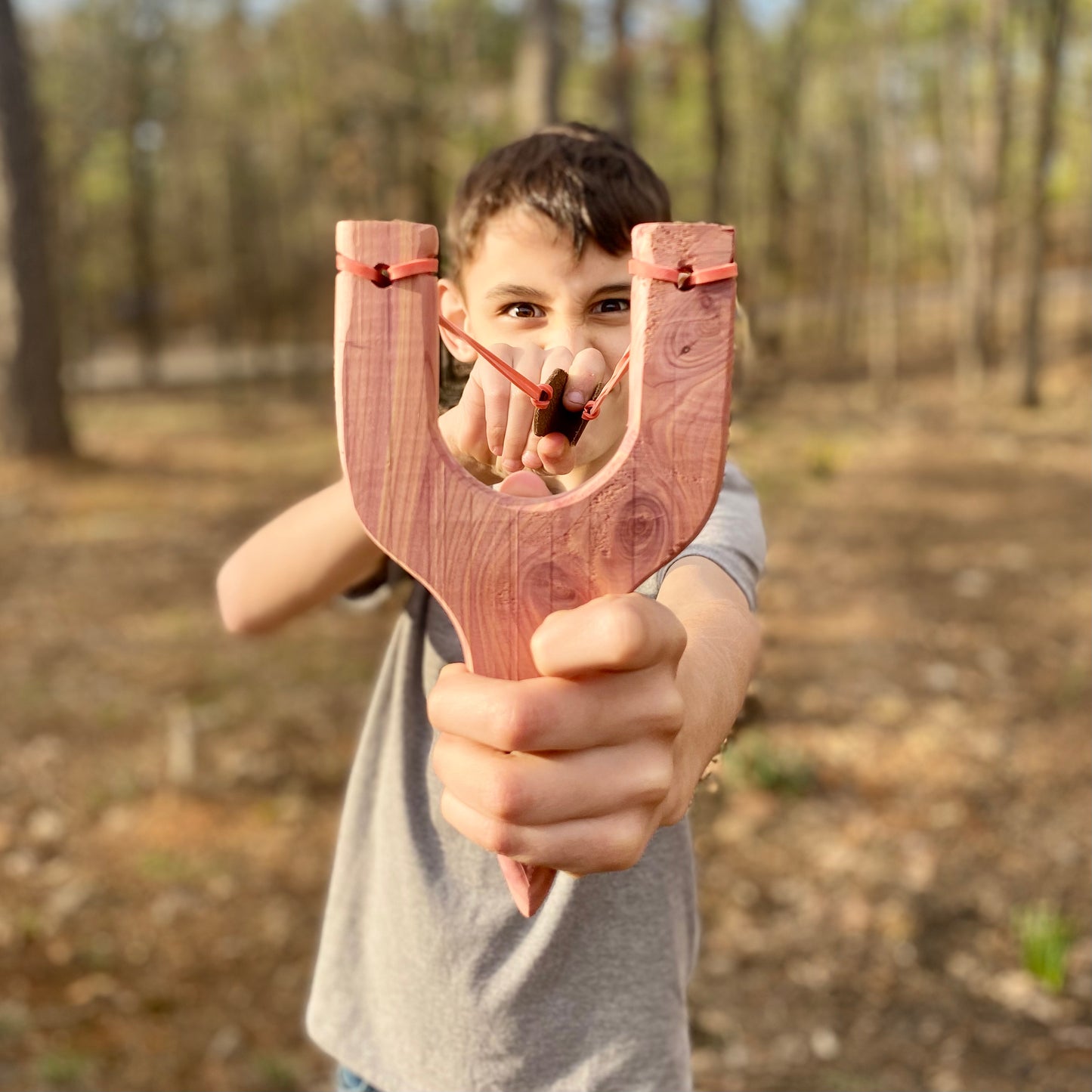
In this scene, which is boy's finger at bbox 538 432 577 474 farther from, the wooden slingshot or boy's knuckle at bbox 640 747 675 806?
boy's knuckle at bbox 640 747 675 806

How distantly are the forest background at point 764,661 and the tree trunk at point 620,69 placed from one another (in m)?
0.04

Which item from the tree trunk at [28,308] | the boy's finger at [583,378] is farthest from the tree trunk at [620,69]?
the boy's finger at [583,378]

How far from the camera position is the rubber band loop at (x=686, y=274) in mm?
932

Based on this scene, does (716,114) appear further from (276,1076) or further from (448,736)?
(448,736)

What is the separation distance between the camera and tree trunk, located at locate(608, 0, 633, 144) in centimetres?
957

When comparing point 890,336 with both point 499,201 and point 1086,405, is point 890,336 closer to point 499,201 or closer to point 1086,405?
point 1086,405

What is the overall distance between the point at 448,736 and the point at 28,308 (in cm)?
→ 1026

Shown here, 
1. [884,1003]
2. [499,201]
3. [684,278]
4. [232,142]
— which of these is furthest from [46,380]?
[232,142]

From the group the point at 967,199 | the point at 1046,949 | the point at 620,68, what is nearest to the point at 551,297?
the point at 1046,949

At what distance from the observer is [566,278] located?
1.39 metres

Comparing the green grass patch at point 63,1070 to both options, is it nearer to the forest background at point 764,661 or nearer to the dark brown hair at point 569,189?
the forest background at point 764,661

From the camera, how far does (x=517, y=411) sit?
3.42 ft

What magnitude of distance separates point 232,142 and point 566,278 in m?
24.9

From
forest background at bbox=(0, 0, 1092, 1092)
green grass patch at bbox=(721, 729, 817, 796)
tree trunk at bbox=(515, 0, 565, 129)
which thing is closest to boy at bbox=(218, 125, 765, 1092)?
forest background at bbox=(0, 0, 1092, 1092)
